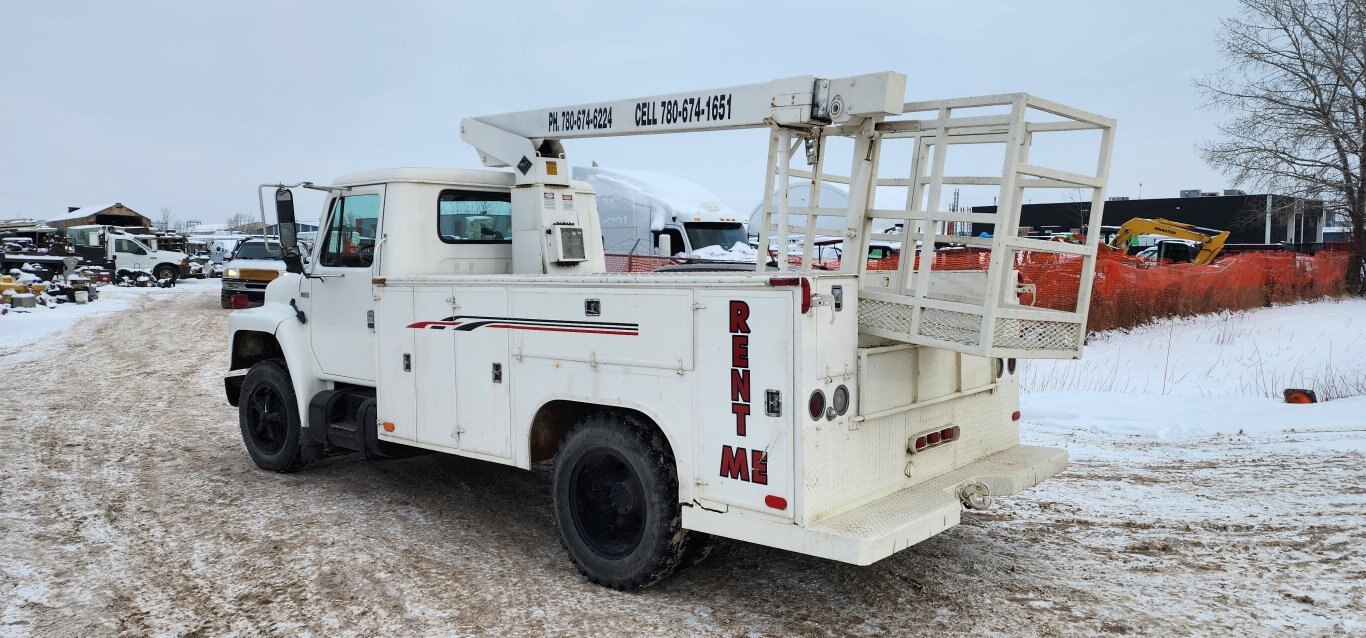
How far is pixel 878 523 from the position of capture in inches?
179

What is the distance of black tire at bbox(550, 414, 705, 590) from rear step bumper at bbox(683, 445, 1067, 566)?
0.76 feet

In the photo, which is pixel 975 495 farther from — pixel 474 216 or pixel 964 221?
pixel 474 216

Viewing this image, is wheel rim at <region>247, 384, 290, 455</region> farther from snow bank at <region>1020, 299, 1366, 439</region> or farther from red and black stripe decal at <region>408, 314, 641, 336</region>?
snow bank at <region>1020, 299, 1366, 439</region>

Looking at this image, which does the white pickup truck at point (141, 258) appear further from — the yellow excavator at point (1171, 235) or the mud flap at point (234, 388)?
the yellow excavator at point (1171, 235)

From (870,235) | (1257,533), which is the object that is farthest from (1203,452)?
(870,235)

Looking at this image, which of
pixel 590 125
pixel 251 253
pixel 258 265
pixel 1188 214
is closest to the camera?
pixel 590 125

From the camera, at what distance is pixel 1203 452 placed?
836 centimetres

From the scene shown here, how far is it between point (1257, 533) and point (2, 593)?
7.35 metres

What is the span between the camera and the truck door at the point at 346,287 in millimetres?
7000

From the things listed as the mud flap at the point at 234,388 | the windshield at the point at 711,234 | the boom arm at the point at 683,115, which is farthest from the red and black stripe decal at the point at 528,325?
the windshield at the point at 711,234

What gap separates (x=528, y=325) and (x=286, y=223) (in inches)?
96.8

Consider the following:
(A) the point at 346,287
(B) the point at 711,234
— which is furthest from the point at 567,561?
(B) the point at 711,234

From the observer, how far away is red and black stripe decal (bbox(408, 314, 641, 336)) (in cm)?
509

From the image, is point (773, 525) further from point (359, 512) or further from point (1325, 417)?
point (1325, 417)
